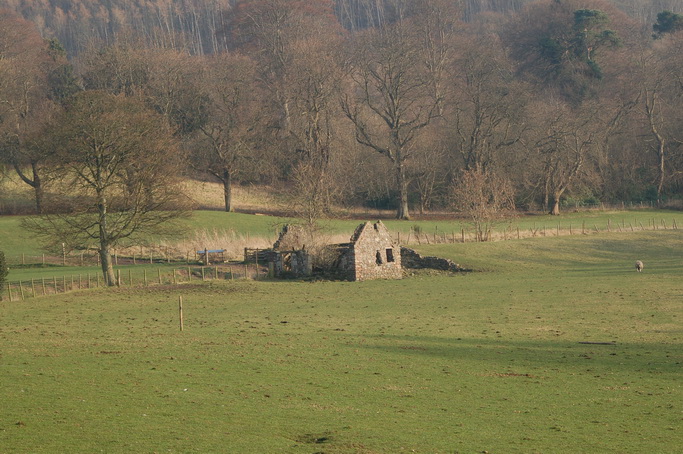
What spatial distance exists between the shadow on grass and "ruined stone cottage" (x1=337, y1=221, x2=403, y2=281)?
24275mm

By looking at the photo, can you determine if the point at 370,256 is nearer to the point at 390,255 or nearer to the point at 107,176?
the point at 390,255

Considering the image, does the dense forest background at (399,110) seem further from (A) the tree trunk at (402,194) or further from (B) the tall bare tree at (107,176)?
(B) the tall bare tree at (107,176)

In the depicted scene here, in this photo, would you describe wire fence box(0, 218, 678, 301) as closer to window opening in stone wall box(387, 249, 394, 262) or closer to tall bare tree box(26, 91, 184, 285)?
window opening in stone wall box(387, 249, 394, 262)

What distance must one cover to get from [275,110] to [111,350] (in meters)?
80.0

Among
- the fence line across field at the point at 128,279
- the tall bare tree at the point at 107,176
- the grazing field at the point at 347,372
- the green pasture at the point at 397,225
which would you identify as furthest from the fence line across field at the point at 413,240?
the grazing field at the point at 347,372

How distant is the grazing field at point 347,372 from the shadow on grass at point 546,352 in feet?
0.31

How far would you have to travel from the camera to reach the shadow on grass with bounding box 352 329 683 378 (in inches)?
935

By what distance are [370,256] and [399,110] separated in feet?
156

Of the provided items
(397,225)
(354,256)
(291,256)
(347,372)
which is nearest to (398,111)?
(397,225)

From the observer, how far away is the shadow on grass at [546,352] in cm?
2375

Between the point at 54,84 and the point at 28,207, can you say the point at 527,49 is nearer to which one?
the point at 54,84

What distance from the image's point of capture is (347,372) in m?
22.4

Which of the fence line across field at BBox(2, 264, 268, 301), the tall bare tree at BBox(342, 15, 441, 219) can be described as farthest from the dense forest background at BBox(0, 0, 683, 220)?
the fence line across field at BBox(2, 264, 268, 301)

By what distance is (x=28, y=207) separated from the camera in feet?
265
